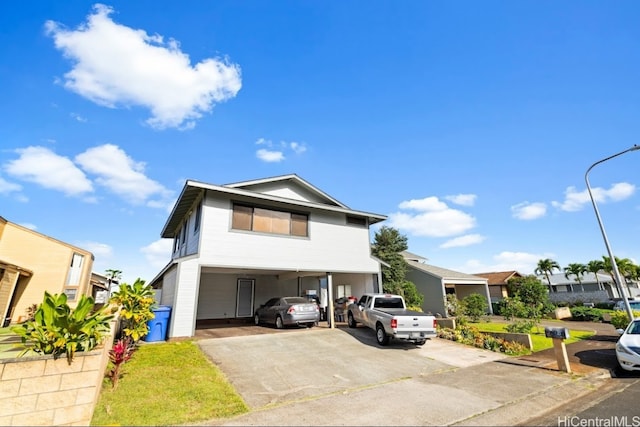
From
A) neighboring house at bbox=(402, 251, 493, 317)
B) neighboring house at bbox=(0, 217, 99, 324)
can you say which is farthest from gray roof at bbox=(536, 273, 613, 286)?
neighboring house at bbox=(0, 217, 99, 324)

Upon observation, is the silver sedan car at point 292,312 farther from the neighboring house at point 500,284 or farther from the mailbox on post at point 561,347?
the neighboring house at point 500,284

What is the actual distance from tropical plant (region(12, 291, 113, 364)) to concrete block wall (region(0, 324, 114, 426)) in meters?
0.19

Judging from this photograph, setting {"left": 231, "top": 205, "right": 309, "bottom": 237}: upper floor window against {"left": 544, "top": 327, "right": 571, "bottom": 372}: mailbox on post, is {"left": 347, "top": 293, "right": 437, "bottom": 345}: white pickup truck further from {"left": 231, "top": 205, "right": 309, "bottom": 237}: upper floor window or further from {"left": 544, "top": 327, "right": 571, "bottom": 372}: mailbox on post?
{"left": 231, "top": 205, "right": 309, "bottom": 237}: upper floor window

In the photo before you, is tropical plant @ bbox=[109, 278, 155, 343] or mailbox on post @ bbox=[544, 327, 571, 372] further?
tropical plant @ bbox=[109, 278, 155, 343]

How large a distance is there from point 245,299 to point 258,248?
21.6 ft

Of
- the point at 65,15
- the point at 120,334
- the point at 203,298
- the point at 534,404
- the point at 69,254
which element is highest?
the point at 65,15

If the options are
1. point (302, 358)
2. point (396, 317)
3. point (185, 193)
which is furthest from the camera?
point (185, 193)

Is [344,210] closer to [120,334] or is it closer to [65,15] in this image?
[120,334]

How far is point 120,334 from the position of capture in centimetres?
1081

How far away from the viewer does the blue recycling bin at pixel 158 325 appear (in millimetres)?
10430

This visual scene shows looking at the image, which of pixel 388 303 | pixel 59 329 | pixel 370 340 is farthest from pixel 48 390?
pixel 388 303

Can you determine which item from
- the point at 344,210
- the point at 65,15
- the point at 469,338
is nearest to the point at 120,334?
the point at 65,15

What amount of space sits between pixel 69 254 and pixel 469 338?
26.2m

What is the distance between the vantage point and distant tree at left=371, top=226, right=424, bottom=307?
23094 mm
